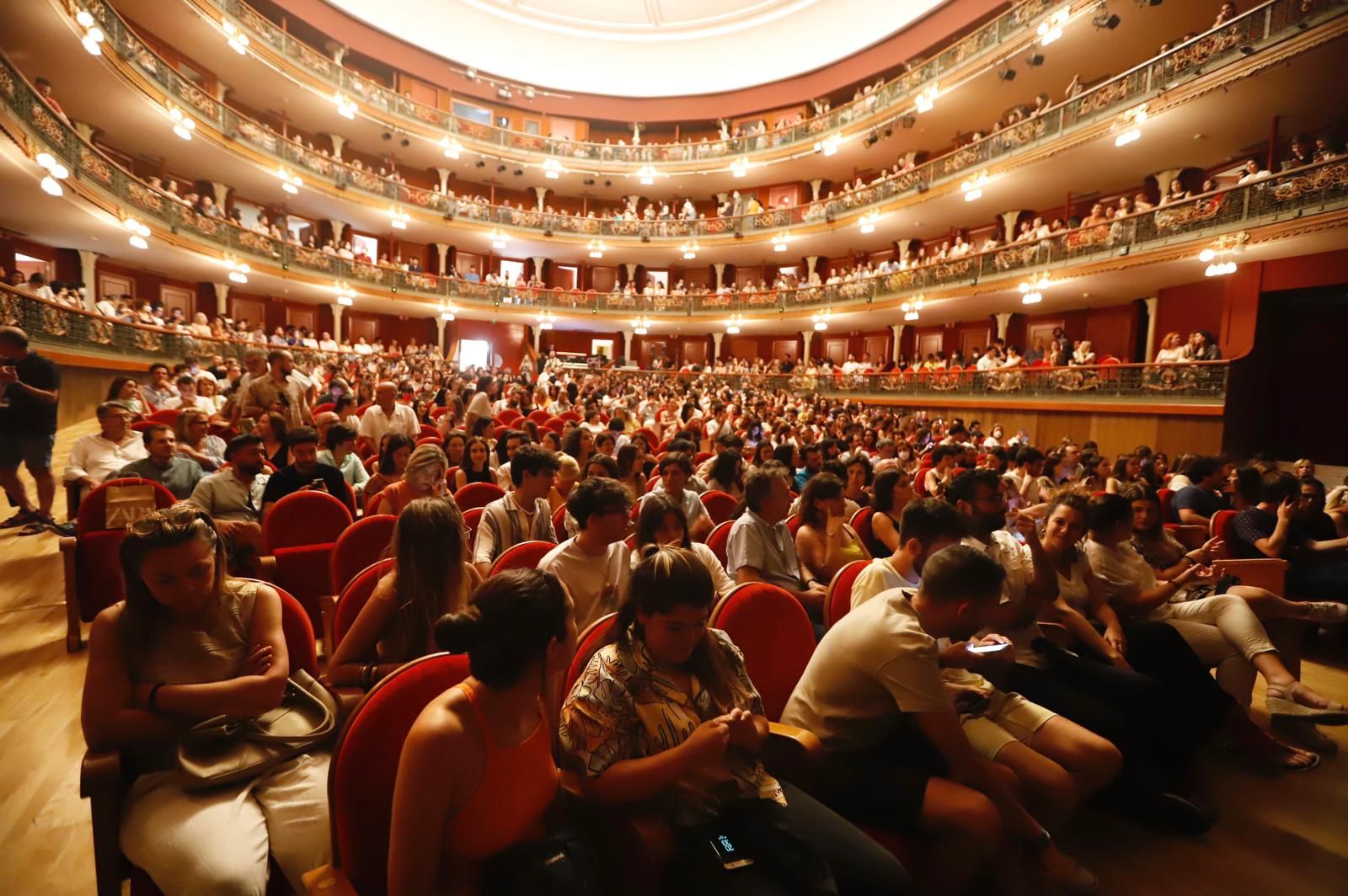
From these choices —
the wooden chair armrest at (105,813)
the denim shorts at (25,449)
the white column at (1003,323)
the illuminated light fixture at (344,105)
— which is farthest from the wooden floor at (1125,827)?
the illuminated light fixture at (344,105)

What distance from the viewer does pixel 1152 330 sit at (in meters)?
13.5

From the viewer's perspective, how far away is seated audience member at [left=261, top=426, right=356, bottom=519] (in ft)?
12.1

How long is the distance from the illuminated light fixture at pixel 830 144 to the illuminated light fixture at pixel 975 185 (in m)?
5.32

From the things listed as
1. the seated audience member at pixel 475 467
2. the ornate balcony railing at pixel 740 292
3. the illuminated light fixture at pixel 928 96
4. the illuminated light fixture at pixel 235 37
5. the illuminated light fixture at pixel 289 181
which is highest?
the illuminated light fixture at pixel 235 37

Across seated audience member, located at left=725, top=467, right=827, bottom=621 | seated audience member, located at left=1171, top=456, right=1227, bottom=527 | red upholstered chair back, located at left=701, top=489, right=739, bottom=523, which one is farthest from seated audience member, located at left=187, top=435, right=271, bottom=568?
seated audience member, located at left=1171, top=456, right=1227, bottom=527

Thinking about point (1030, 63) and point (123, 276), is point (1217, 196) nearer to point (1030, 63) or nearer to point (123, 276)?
point (1030, 63)

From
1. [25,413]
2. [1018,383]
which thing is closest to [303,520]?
[25,413]

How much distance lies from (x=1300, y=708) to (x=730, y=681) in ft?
10.6

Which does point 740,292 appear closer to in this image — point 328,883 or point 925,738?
point 925,738

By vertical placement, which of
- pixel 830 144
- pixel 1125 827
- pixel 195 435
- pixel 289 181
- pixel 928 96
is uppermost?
pixel 830 144

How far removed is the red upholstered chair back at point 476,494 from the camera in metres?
4.22

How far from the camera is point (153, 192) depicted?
1257cm

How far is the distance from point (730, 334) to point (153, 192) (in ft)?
59.2

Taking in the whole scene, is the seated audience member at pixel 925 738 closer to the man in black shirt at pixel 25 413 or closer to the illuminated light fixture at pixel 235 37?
the man in black shirt at pixel 25 413
